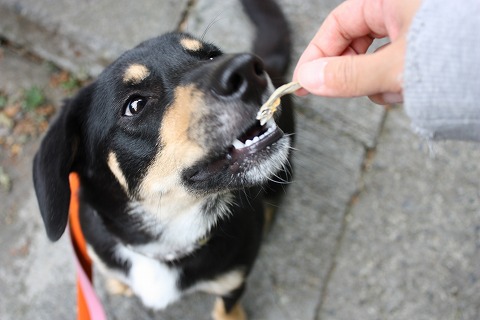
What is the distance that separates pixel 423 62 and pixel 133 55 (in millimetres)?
1093

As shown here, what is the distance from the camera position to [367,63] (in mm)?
1269

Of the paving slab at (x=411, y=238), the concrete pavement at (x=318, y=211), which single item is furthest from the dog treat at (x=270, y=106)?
the paving slab at (x=411, y=238)

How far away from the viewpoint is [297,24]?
3326 millimetres

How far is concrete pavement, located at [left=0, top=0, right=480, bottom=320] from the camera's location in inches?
108

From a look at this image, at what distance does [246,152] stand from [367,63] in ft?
1.63

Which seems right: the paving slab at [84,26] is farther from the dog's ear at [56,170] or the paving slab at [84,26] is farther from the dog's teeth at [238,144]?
the dog's teeth at [238,144]

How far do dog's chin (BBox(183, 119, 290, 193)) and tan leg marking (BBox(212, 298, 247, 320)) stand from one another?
1.17 meters

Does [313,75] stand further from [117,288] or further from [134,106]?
[117,288]

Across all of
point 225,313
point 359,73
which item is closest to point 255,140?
point 359,73

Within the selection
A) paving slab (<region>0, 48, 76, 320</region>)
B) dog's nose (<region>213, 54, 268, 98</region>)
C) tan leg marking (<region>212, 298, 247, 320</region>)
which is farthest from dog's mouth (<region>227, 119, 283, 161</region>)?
paving slab (<region>0, 48, 76, 320</region>)

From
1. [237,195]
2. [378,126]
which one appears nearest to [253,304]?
[237,195]

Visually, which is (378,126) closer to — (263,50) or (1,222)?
(263,50)

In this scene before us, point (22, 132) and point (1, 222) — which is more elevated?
point (22, 132)

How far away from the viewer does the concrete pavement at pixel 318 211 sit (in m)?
2.74
